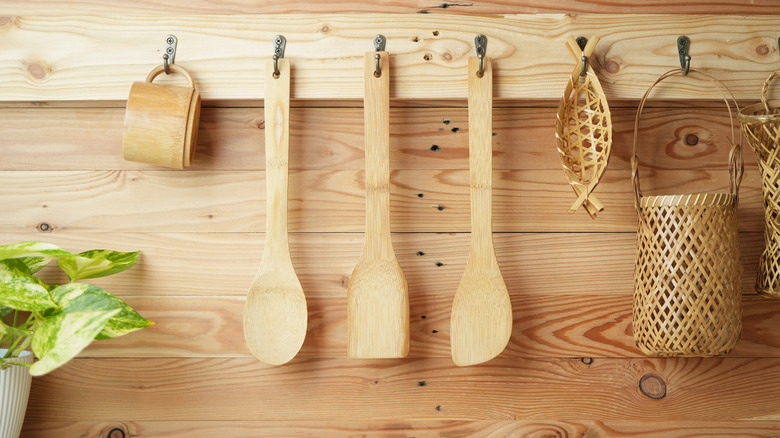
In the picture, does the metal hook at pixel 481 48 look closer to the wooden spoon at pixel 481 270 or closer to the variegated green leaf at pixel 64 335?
the wooden spoon at pixel 481 270

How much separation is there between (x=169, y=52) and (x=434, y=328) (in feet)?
1.92

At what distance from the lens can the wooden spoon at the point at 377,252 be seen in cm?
91

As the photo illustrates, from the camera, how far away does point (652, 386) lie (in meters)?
0.97

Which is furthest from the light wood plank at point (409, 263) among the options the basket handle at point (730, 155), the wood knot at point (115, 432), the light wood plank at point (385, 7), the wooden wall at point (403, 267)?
the light wood plank at point (385, 7)

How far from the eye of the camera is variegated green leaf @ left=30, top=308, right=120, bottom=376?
717 mm

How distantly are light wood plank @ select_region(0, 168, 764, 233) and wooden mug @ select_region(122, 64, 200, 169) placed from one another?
0.28 feet

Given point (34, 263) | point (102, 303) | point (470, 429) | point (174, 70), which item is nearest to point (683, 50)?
point (470, 429)

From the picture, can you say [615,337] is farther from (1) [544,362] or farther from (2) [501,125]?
(2) [501,125]

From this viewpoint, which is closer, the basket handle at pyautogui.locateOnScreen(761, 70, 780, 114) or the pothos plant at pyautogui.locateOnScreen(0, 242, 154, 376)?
the pothos plant at pyautogui.locateOnScreen(0, 242, 154, 376)

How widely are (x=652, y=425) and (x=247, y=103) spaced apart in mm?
809

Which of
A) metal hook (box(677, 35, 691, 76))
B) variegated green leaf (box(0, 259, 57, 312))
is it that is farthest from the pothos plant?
metal hook (box(677, 35, 691, 76))

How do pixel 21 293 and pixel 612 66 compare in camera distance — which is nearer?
pixel 21 293

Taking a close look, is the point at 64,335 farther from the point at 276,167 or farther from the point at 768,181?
the point at 768,181

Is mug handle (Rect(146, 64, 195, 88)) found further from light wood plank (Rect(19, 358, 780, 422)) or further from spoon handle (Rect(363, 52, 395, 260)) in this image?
light wood plank (Rect(19, 358, 780, 422))
